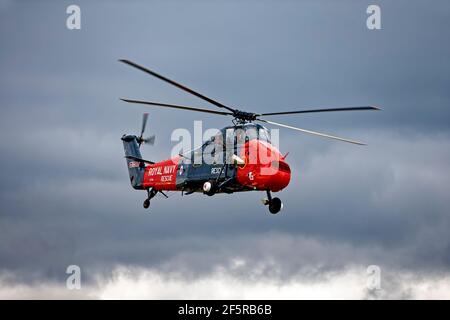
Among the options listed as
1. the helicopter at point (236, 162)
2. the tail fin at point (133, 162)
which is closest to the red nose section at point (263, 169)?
the helicopter at point (236, 162)

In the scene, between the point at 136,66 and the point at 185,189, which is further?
the point at 185,189

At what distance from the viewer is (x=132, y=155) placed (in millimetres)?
71812

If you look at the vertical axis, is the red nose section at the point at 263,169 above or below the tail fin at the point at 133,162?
below

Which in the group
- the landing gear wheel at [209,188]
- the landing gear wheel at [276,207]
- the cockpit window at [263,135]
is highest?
the cockpit window at [263,135]

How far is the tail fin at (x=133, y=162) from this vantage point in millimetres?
68250

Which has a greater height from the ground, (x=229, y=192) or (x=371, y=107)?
(x=371, y=107)

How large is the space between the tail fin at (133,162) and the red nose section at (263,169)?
15020 millimetres

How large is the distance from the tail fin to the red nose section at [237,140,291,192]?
15.0 meters

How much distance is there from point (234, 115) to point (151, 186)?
12.0 meters

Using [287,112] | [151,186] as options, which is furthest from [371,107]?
[151,186]

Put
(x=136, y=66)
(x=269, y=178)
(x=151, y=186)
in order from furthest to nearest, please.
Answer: (x=151, y=186) < (x=269, y=178) < (x=136, y=66)

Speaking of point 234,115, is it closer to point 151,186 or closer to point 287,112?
point 287,112

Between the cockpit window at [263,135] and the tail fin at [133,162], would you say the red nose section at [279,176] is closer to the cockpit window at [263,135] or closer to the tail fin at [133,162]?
the cockpit window at [263,135]

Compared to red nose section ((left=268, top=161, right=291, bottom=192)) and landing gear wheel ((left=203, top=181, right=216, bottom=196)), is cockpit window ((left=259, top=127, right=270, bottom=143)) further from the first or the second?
landing gear wheel ((left=203, top=181, right=216, bottom=196))
